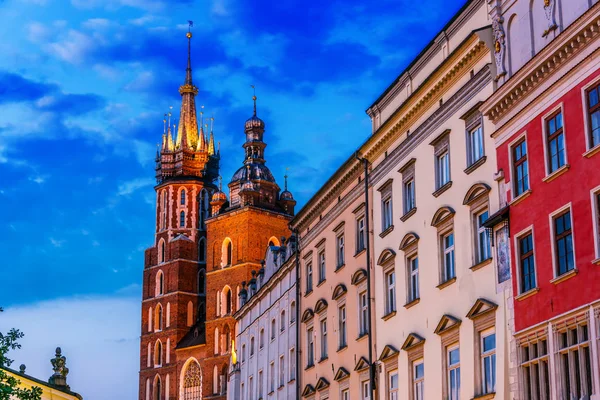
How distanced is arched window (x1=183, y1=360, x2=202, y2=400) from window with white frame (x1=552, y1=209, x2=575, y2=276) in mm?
87821

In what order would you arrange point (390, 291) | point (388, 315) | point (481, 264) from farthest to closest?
1. point (390, 291)
2. point (388, 315)
3. point (481, 264)

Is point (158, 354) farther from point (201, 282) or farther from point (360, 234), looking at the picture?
point (360, 234)

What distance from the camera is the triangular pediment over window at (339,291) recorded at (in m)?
43.1

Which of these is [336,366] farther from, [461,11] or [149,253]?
[149,253]

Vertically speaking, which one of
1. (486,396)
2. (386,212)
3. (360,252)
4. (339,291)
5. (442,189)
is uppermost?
(386,212)

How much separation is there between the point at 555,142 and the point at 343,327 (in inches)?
714

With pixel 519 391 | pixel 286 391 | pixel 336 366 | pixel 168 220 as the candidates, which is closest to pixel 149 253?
pixel 168 220

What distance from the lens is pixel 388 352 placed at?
37250mm

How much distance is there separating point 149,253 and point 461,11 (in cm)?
9244

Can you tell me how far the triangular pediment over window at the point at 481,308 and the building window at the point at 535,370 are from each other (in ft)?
7.10

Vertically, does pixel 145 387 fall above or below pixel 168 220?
below

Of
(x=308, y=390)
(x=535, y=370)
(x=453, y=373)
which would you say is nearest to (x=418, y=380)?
(x=453, y=373)

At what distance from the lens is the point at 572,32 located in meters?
25.7

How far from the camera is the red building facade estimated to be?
24750 mm
